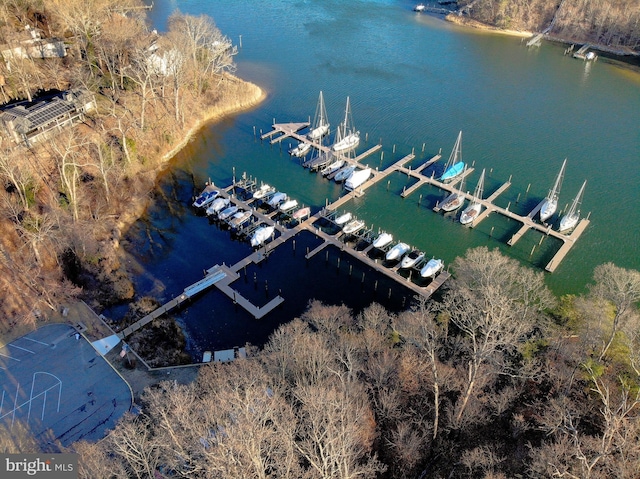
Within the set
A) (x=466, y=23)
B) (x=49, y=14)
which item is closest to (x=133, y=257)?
(x=49, y=14)

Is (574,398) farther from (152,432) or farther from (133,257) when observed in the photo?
(133,257)

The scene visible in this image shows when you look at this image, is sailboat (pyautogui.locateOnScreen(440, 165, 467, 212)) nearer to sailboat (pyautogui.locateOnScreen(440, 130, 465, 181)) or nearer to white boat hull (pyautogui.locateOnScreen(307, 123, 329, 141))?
sailboat (pyautogui.locateOnScreen(440, 130, 465, 181))

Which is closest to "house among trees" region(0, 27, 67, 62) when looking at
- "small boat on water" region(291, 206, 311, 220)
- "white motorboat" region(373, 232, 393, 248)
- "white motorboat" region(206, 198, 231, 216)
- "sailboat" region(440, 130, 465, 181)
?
"white motorboat" region(206, 198, 231, 216)

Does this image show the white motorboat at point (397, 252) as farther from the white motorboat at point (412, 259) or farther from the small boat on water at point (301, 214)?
the small boat on water at point (301, 214)

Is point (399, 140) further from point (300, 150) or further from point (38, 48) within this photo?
point (38, 48)

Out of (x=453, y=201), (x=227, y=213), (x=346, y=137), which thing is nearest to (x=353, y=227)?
(x=453, y=201)
